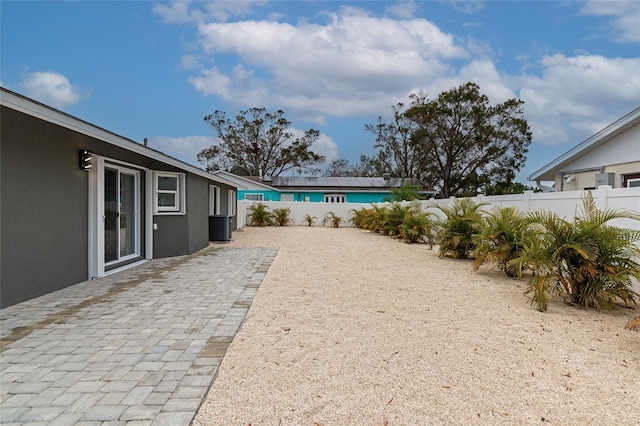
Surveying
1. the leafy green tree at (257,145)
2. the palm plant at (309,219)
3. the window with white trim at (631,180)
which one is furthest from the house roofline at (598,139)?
the leafy green tree at (257,145)

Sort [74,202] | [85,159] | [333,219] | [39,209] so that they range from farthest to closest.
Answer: [333,219]
[85,159]
[74,202]
[39,209]

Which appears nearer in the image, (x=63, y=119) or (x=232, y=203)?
(x=63, y=119)

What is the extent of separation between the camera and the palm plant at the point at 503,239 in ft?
22.9

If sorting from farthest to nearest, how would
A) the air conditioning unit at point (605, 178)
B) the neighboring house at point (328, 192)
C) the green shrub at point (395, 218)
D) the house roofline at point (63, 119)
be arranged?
the neighboring house at point (328, 192), the green shrub at point (395, 218), the air conditioning unit at point (605, 178), the house roofline at point (63, 119)

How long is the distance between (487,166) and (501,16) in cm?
2333

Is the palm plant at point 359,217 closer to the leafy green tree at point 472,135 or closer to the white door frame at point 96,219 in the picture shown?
the leafy green tree at point 472,135

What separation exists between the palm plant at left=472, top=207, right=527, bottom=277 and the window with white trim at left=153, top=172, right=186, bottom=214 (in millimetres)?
7073

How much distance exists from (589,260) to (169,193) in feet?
28.3

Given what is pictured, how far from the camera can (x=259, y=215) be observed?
2264cm

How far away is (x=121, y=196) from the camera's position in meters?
7.82

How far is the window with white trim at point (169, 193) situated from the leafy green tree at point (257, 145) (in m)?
29.8

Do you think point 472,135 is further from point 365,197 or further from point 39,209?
point 39,209

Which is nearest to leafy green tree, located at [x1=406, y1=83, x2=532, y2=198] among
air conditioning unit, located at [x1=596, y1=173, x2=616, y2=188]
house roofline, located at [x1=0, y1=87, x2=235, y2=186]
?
air conditioning unit, located at [x1=596, y1=173, x2=616, y2=188]

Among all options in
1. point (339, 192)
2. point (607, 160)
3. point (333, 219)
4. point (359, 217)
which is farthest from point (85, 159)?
point (339, 192)
